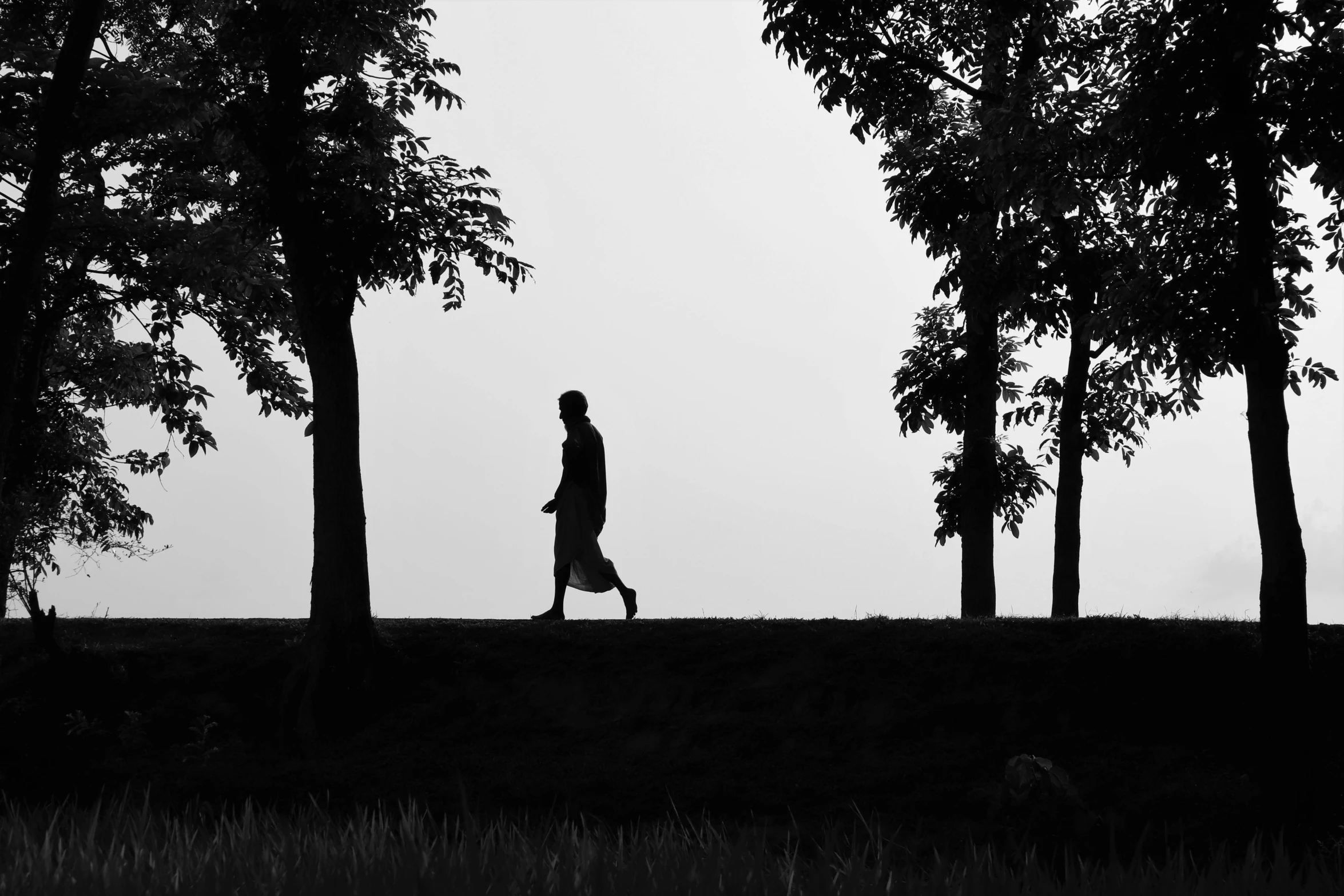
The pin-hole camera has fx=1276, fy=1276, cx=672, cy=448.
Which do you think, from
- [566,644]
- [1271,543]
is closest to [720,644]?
[566,644]

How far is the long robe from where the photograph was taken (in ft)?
49.2

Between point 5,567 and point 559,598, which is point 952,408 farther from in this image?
point 5,567

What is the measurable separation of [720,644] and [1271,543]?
5.29 metres

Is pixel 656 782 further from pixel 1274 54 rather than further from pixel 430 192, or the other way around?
pixel 1274 54

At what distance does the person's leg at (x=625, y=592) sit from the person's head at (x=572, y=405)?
1860 millimetres

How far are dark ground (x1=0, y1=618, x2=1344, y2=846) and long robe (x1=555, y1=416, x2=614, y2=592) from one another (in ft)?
3.09

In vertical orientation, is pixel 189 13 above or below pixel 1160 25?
above

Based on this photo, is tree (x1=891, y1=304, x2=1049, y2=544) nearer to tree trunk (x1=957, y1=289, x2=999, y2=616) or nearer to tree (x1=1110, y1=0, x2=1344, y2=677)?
tree trunk (x1=957, y1=289, x2=999, y2=616)

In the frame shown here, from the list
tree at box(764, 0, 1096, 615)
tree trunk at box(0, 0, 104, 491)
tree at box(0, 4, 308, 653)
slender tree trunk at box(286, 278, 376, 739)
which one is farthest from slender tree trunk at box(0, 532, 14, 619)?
tree at box(764, 0, 1096, 615)

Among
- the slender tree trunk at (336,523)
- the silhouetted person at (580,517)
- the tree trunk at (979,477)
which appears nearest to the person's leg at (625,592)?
the silhouetted person at (580,517)

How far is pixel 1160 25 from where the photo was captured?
11.9 m

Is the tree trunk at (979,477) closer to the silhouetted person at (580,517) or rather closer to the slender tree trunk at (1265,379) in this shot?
the silhouetted person at (580,517)

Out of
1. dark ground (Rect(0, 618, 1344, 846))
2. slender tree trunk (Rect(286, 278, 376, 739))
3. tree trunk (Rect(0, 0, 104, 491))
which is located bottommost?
dark ground (Rect(0, 618, 1344, 846))

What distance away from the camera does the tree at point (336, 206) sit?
1301cm
